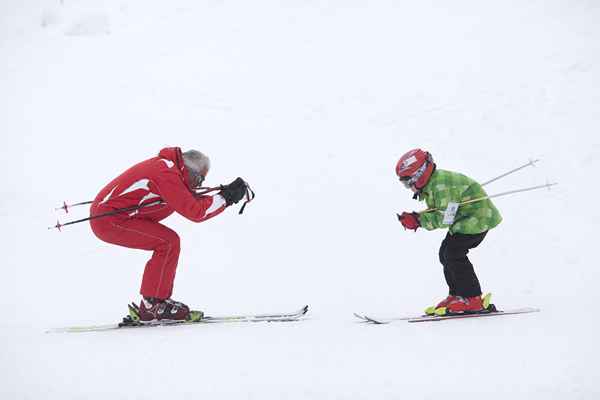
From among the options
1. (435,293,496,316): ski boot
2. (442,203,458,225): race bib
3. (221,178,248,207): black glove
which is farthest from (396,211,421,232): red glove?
(221,178,248,207): black glove

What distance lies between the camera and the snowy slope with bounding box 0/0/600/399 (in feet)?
13.5

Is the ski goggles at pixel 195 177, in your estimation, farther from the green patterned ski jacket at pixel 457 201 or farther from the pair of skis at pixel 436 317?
the green patterned ski jacket at pixel 457 201

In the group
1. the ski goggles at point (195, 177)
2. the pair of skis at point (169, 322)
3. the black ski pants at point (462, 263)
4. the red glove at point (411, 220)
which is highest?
the ski goggles at point (195, 177)

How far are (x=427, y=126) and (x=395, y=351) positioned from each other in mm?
8392

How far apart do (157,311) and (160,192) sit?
1189 mm

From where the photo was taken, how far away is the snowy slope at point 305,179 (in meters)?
4.12

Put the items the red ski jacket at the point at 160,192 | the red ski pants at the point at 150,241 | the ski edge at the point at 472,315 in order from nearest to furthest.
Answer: the red ski jacket at the point at 160,192, the red ski pants at the point at 150,241, the ski edge at the point at 472,315

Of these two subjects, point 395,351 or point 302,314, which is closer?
point 395,351

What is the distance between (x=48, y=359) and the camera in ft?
14.3

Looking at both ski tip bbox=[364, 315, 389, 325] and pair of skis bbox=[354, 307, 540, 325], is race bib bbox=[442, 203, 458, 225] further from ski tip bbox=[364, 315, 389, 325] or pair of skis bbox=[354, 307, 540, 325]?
ski tip bbox=[364, 315, 389, 325]

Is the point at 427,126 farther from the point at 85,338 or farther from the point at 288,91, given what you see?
the point at 85,338

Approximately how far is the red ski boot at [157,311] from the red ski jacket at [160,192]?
83 centimetres

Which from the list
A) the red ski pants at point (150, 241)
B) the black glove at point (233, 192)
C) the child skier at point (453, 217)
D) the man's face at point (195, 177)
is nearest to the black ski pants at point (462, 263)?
the child skier at point (453, 217)

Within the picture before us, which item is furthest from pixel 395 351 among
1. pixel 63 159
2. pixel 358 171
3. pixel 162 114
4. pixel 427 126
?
pixel 162 114
